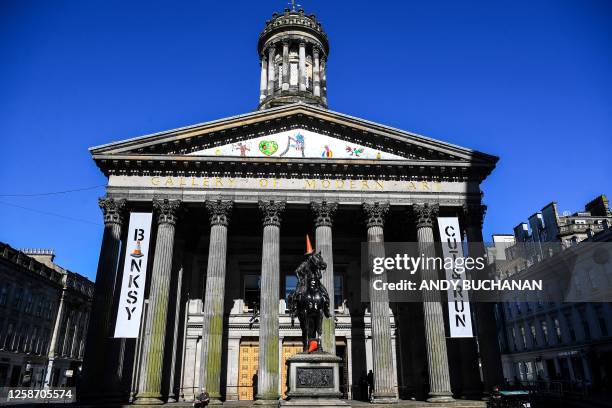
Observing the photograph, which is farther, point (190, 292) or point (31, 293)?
point (31, 293)

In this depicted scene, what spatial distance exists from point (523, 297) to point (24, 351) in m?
51.3

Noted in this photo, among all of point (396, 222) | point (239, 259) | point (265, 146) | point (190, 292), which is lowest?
point (190, 292)

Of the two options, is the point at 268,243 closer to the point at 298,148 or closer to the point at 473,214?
the point at 298,148

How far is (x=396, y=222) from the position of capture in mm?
28484

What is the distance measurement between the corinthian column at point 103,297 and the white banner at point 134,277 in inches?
39.0

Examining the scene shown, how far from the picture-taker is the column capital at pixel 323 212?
77.8 feet

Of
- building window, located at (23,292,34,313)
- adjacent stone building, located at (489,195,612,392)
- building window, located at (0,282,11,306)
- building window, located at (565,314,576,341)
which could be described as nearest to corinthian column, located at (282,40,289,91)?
adjacent stone building, located at (489,195,612,392)

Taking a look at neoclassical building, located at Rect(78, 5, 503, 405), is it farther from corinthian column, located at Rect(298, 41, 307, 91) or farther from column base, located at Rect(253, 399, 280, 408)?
corinthian column, located at Rect(298, 41, 307, 91)

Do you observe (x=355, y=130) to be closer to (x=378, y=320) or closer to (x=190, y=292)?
(x=378, y=320)

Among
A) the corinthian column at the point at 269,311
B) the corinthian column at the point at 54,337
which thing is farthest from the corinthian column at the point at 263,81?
the corinthian column at the point at 54,337

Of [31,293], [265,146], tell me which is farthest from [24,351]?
[265,146]

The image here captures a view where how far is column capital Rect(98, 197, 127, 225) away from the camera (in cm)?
2333

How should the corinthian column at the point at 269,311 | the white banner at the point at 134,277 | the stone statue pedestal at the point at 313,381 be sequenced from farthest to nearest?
the corinthian column at the point at 269,311, the white banner at the point at 134,277, the stone statue pedestal at the point at 313,381

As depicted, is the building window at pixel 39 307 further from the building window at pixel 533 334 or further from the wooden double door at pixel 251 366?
the building window at pixel 533 334
